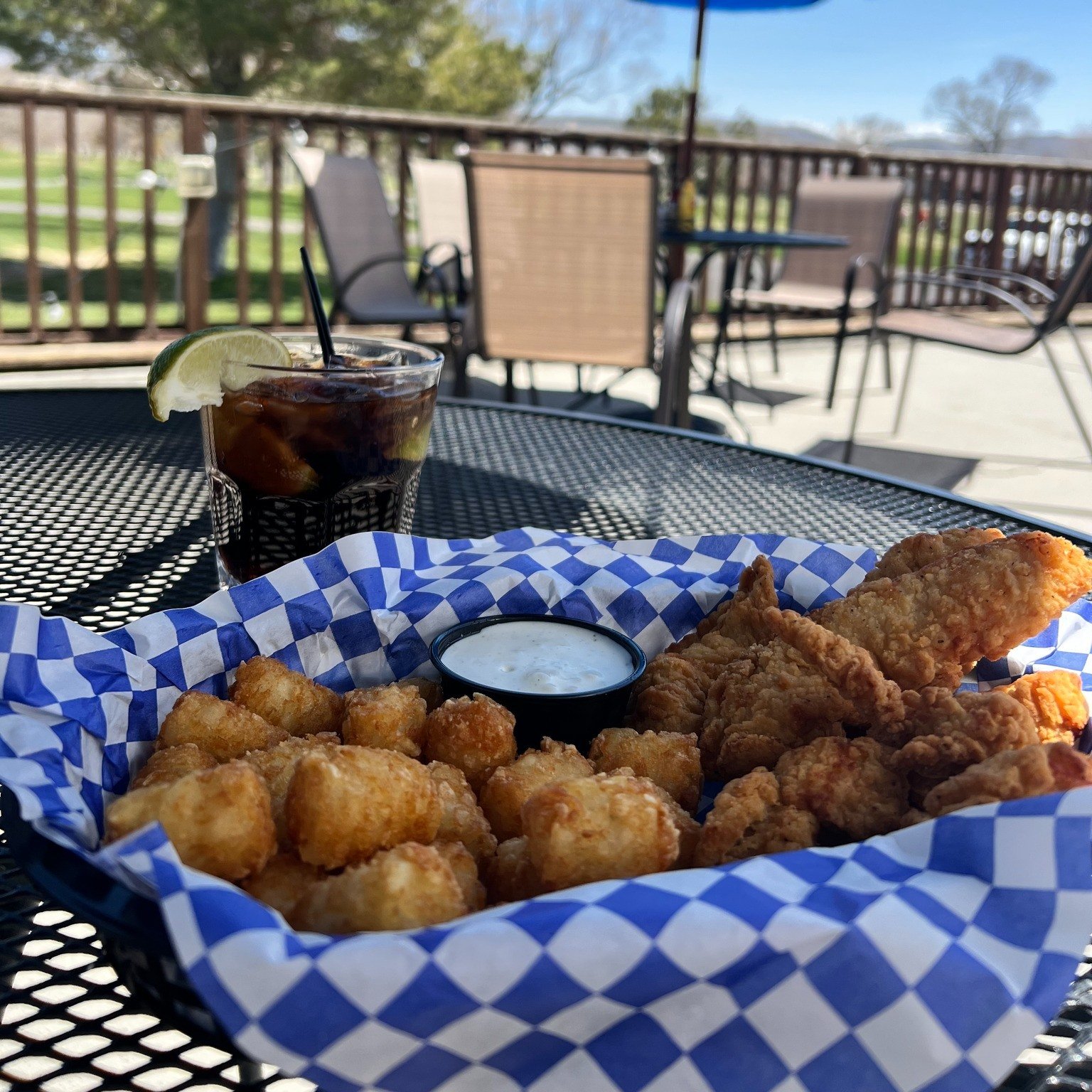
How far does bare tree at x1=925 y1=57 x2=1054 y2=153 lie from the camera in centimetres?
3694

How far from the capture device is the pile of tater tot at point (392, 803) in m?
0.68

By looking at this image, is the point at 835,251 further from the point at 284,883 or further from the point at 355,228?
the point at 284,883

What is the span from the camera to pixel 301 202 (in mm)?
10883

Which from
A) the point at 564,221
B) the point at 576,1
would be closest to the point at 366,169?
the point at 564,221

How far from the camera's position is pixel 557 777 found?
0.88 m

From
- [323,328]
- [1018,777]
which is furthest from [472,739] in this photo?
[323,328]

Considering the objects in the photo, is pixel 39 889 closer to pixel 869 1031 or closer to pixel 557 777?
pixel 557 777

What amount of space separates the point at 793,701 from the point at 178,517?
3.13 feet

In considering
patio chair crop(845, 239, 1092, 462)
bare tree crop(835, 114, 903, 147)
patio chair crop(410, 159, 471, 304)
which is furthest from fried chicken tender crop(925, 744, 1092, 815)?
bare tree crop(835, 114, 903, 147)

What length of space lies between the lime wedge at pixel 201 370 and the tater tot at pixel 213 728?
1.53 ft

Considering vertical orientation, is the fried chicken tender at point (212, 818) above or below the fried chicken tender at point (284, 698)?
above

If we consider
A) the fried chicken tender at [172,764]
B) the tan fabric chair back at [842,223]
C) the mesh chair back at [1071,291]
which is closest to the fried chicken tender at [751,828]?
the fried chicken tender at [172,764]

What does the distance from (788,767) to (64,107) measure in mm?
7054

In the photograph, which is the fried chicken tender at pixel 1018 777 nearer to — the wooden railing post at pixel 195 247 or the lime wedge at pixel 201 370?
the lime wedge at pixel 201 370
